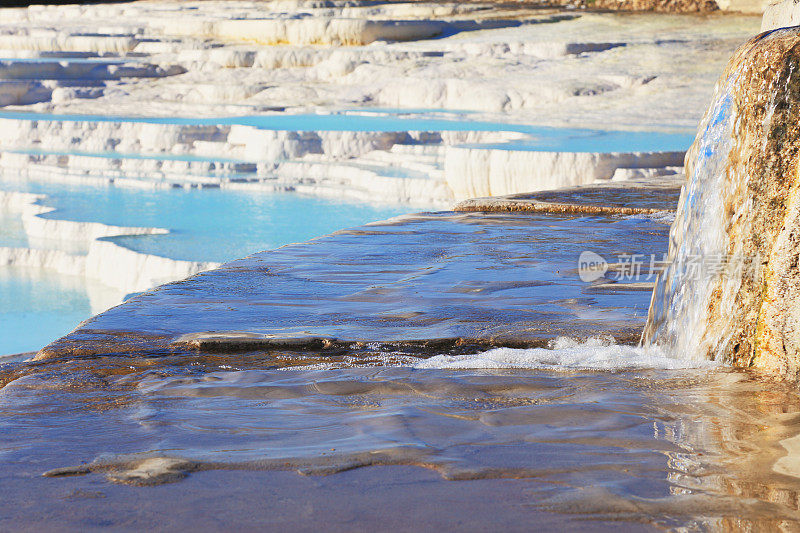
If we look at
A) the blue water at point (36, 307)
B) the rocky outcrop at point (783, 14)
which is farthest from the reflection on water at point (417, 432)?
the blue water at point (36, 307)

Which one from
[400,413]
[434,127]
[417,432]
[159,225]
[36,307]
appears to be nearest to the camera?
[417,432]

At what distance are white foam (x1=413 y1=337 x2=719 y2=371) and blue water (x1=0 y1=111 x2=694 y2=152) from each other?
7.75m

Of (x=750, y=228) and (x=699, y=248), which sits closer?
(x=750, y=228)

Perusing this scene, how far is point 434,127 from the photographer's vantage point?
44.0 ft

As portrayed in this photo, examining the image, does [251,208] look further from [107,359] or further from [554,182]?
[107,359]

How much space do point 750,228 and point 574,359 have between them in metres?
0.41

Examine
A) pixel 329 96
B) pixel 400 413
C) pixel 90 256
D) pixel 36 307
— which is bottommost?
pixel 36 307

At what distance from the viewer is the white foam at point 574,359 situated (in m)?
2.01

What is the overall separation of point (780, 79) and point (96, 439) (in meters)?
1.33

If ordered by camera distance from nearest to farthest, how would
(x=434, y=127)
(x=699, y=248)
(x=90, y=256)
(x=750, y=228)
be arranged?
(x=750, y=228), (x=699, y=248), (x=90, y=256), (x=434, y=127)

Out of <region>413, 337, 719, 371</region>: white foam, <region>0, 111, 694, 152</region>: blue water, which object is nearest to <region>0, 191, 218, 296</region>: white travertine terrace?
<region>0, 111, 694, 152</region>: blue water

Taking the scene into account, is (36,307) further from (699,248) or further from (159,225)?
(699,248)

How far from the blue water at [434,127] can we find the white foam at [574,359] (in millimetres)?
7745

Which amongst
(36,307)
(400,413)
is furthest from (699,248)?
(36,307)
